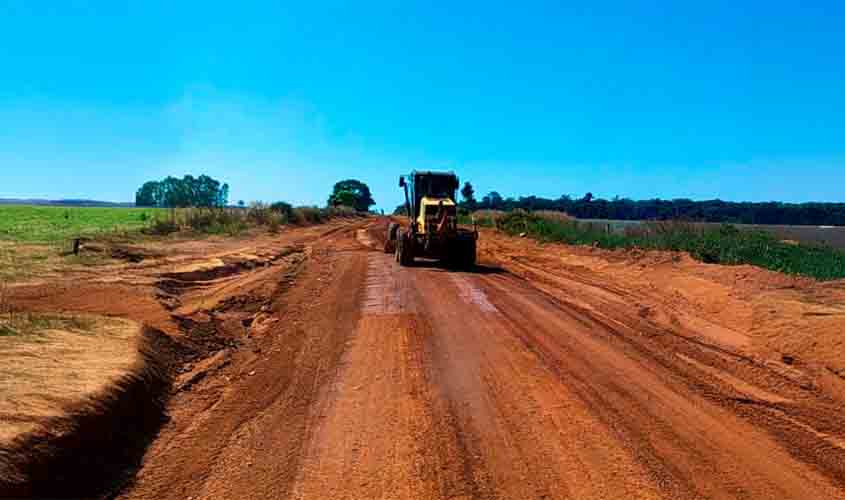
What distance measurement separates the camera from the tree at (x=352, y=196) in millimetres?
98312

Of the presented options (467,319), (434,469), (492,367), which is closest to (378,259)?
(467,319)

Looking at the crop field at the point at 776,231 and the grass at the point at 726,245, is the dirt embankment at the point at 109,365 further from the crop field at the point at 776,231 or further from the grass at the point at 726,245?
the crop field at the point at 776,231

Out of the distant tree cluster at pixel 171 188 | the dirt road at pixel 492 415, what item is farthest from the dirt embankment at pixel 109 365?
the distant tree cluster at pixel 171 188

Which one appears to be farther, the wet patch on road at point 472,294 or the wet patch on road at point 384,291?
the wet patch on road at point 472,294

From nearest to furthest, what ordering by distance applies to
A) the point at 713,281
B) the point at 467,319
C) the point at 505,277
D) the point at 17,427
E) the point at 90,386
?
the point at 17,427 → the point at 90,386 → the point at 467,319 → the point at 713,281 → the point at 505,277

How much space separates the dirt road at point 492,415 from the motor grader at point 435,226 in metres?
8.28

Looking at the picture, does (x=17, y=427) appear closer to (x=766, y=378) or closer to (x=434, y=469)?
(x=434, y=469)

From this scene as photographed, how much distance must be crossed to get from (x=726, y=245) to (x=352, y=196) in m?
84.7

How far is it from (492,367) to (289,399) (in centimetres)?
272

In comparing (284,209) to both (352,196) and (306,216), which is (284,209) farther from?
(352,196)

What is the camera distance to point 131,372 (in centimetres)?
696

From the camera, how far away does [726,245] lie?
65.5 ft

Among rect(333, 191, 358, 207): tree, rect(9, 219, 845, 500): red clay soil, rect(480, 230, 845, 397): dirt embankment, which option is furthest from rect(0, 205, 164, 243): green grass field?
rect(333, 191, 358, 207): tree

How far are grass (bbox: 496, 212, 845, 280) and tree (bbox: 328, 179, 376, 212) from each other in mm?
66926
